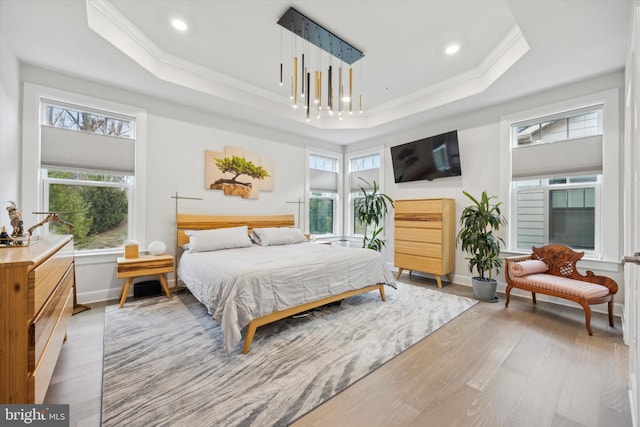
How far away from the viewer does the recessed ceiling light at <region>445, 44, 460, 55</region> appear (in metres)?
3.16

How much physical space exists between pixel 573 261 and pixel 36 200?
6.27 m

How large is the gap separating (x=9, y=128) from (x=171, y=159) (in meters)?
1.60

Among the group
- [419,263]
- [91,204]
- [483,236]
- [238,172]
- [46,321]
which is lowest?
[419,263]

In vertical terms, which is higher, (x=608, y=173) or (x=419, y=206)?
(x=608, y=173)

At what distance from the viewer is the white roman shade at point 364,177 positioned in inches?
227

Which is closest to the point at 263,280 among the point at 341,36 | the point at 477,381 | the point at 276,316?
the point at 276,316

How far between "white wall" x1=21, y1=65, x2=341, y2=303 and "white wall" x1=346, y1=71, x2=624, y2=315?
2881mm

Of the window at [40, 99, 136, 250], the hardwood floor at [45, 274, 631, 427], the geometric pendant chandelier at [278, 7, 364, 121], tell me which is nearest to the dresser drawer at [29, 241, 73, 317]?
the hardwood floor at [45, 274, 631, 427]

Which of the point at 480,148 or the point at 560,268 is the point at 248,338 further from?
the point at 480,148

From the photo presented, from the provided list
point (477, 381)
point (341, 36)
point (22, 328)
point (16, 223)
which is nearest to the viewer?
point (22, 328)

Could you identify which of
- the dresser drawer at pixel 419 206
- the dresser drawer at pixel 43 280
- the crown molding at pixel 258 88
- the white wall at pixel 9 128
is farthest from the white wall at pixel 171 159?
the dresser drawer at pixel 419 206

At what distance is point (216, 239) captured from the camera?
147 inches

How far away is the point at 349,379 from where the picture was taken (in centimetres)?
189

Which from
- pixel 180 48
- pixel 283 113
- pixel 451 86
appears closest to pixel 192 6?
pixel 180 48
